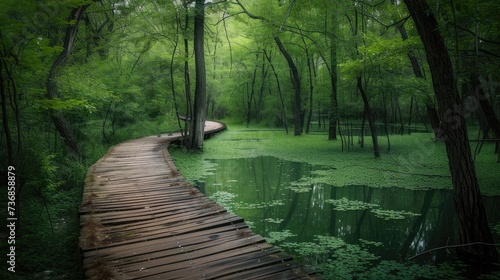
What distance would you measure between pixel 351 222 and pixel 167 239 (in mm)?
3607

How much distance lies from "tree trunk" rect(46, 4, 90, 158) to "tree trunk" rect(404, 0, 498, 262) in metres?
6.10

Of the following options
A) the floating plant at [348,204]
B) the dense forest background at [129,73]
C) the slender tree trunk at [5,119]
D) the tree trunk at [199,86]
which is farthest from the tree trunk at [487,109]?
the slender tree trunk at [5,119]

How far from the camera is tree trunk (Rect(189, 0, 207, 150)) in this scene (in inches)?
498

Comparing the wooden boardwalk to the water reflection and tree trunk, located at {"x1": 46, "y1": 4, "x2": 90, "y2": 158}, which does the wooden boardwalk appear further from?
tree trunk, located at {"x1": 46, "y1": 4, "x2": 90, "y2": 158}

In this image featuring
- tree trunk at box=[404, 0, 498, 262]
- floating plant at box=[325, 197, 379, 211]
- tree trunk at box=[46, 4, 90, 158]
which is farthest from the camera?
tree trunk at box=[46, 4, 90, 158]

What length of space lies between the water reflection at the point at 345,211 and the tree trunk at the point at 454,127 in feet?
2.03

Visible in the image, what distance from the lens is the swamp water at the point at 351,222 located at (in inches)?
161

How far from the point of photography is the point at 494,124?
29.0 ft

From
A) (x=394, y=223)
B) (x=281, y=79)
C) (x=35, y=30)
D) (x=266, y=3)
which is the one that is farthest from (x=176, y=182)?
(x=281, y=79)

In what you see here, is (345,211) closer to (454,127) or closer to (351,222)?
(351,222)

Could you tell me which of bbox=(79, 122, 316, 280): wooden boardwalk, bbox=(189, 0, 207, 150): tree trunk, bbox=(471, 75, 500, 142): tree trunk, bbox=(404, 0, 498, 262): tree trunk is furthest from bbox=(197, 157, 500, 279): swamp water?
bbox=(189, 0, 207, 150): tree trunk

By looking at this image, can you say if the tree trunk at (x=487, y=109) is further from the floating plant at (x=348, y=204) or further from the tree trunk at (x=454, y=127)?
the tree trunk at (x=454, y=127)

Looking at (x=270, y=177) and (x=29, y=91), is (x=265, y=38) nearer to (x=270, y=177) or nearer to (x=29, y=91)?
(x=270, y=177)

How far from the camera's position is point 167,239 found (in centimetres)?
378
